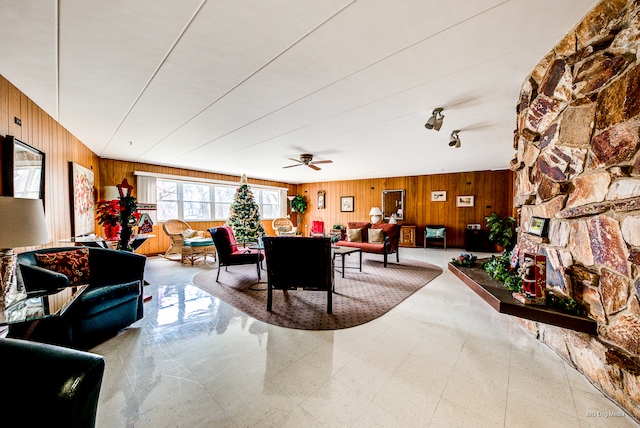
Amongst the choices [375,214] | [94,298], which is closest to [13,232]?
[94,298]

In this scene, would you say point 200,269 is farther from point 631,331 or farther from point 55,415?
point 631,331

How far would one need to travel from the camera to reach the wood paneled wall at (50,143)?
7.30ft

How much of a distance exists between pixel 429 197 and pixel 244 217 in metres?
5.89

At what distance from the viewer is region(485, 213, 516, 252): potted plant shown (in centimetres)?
586

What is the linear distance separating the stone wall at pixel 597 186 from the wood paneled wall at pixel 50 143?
15.4 ft

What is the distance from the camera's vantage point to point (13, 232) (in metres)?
1.48

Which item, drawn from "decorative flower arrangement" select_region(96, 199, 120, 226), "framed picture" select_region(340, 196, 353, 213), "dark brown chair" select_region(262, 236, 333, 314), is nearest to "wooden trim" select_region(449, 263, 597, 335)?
"dark brown chair" select_region(262, 236, 333, 314)

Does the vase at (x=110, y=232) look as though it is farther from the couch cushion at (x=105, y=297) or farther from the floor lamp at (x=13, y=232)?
the floor lamp at (x=13, y=232)

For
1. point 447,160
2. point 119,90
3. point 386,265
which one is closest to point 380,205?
point 447,160

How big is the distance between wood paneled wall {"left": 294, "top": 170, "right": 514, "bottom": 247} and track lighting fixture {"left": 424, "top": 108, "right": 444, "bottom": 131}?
17.3ft

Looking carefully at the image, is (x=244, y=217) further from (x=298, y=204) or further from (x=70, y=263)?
(x=298, y=204)

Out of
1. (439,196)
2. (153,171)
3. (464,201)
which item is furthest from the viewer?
(439,196)

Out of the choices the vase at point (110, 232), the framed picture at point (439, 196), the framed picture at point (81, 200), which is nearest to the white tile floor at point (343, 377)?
the vase at point (110, 232)

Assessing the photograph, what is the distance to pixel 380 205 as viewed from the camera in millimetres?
8461
